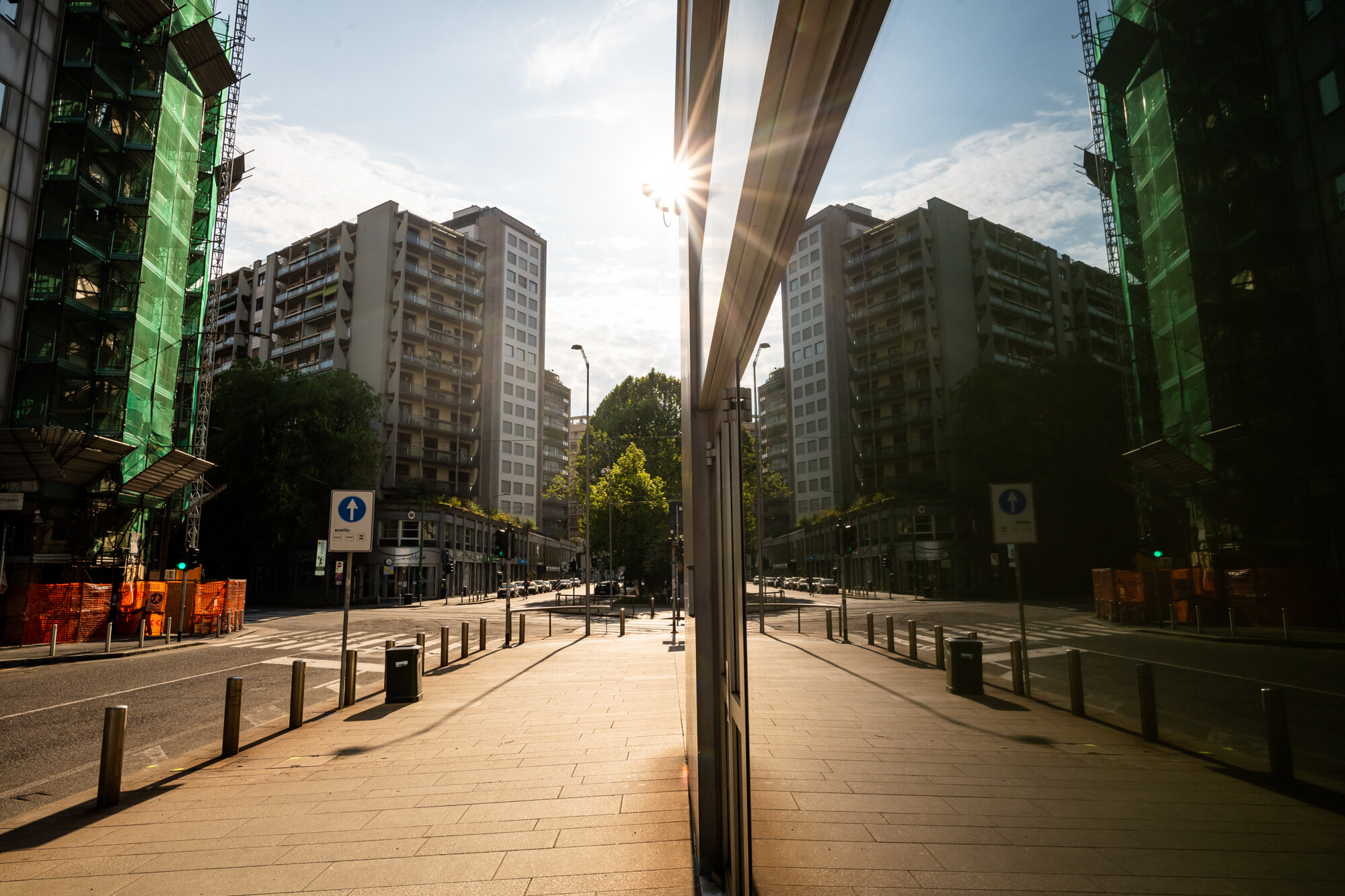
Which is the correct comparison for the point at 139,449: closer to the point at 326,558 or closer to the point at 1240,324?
the point at 326,558

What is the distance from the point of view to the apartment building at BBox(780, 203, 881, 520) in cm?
159

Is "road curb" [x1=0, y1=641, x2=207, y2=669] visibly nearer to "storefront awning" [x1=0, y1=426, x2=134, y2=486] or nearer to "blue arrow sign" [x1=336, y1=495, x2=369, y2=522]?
"storefront awning" [x1=0, y1=426, x2=134, y2=486]

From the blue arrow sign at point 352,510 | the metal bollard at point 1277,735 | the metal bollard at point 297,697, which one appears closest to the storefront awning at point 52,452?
the blue arrow sign at point 352,510

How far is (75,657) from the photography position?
16.6 m

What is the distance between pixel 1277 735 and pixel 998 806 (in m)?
0.45

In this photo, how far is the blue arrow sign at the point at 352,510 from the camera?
10.4 metres

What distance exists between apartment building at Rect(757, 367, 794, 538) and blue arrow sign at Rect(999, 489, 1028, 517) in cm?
107

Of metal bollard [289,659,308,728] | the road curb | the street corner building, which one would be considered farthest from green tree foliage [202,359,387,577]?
metal bollard [289,659,308,728]

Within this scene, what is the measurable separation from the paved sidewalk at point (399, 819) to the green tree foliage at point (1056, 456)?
3.50 metres

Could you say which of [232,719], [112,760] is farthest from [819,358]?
[232,719]

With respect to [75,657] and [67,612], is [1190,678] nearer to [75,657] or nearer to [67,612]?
[75,657]

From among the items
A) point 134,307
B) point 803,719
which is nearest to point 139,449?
point 134,307

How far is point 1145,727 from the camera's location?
0.74 meters

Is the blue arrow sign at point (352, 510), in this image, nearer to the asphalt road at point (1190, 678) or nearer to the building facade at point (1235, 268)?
the asphalt road at point (1190, 678)
